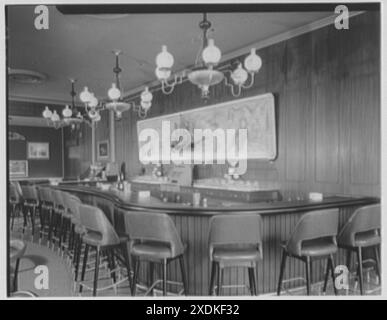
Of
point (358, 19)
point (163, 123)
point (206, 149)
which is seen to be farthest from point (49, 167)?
point (358, 19)

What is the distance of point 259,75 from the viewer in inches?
146

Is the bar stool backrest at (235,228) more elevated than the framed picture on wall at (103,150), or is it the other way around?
the framed picture on wall at (103,150)

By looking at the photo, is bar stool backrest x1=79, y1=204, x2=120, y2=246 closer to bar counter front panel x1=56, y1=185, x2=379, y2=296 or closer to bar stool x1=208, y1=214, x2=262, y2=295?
bar counter front panel x1=56, y1=185, x2=379, y2=296

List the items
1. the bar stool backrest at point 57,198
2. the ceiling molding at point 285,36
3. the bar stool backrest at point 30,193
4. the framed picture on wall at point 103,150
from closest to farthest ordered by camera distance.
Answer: the ceiling molding at point 285,36
the bar stool backrest at point 57,198
the bar stool backrest at point 30,193
the framed picture on wall at point 103,150

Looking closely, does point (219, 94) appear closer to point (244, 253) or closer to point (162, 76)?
point (162, 76)

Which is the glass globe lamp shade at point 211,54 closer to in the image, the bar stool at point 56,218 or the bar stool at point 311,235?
the bar stool at point 311,235

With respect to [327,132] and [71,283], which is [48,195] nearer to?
[71,283]

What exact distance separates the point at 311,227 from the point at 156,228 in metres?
1.09

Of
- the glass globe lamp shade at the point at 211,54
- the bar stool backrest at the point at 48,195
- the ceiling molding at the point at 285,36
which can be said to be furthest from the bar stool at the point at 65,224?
the ceiling molding at the point at 285,36

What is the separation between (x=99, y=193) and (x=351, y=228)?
8.20 feet

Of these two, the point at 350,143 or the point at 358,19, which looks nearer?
the point at 358,19

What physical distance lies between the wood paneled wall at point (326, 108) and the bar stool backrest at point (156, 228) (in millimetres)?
1883

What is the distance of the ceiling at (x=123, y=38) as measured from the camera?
2.62m

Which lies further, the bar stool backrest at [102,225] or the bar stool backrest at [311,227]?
the bar stool backrest at [102,225]
